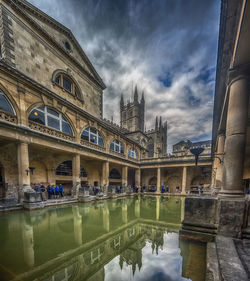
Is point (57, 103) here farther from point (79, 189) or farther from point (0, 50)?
point (79, 189)

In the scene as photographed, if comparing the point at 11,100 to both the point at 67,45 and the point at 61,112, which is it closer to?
the point at 61,112

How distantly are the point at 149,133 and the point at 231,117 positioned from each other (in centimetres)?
3956

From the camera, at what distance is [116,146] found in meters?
18.7

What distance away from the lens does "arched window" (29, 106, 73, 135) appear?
966 centimetres

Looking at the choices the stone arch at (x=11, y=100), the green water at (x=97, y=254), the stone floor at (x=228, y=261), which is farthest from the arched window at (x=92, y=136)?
the stone floor at (x=228, y=261)

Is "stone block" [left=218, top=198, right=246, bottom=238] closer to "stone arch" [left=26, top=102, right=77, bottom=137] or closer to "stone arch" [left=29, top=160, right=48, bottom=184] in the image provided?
"stone arch" [left=26, top=102, right=77, bottom=137]

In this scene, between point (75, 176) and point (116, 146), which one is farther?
point (116, 146)

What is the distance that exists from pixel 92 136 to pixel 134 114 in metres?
33.0

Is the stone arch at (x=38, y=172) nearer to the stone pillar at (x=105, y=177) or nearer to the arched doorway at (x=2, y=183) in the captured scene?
the arched doorway at (x=2, y=183)

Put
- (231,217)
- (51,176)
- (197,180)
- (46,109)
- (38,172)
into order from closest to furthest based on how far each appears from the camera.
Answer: (231,217)
(46,109)
(38,172)
(51,176)
(197,180)

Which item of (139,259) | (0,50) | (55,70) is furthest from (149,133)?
(139,259)

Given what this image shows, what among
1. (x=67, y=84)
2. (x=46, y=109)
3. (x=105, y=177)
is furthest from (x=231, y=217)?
(x=67, y=84)

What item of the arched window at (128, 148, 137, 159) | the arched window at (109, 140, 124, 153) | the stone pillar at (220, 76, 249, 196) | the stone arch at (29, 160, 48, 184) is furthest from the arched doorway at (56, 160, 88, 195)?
the stone pillar at (220, 76, 249, 196)

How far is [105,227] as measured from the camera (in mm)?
4711
